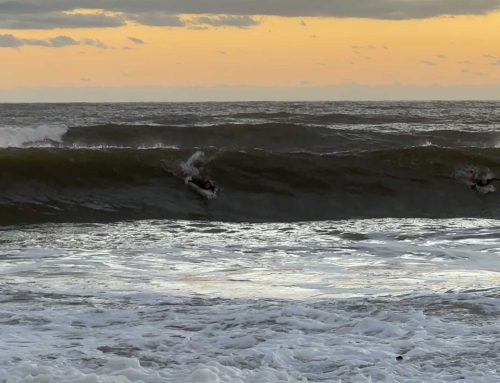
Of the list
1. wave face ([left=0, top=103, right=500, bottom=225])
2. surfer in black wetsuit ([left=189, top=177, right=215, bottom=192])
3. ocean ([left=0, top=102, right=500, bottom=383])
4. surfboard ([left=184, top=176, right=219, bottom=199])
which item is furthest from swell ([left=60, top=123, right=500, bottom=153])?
surfboard ([left=184, top=176, right=219, bottom=199])

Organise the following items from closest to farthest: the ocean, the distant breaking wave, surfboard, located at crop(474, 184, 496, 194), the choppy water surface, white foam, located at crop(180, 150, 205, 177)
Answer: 1. the choppy water surface
2. the ocean
3. surfboard, located at crop(474, 184, 496, 194)
4. white foam, located at crop(180, 150, 205, 177)
5. the distant breaking wave

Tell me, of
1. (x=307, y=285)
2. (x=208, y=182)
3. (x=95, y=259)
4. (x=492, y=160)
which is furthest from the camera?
(x=492, y=160)

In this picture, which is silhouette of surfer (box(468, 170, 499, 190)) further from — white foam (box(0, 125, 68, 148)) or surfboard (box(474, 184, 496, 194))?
white foam (box(0, 125, 68, 148))

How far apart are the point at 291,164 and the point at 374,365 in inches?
527

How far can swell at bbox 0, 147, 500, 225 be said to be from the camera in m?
15.7

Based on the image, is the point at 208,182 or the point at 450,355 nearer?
the point at 450,355

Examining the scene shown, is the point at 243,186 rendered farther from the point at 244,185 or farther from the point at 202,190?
the point at 202,190

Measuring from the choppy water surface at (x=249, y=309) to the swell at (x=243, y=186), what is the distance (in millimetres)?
3896

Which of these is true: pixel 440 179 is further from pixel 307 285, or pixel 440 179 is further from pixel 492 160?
pixel 307 285

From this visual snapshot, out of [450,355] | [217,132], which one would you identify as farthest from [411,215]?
[217,132]

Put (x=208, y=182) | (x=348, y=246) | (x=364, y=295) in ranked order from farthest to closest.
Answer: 1. (x=208, y=182)
2. (x=348, y=246)
3. (x=364, y=295)

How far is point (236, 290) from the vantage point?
789 centimetres

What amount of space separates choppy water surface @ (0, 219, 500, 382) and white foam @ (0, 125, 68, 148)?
51.0 feet

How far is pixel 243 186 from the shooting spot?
1752 cm
